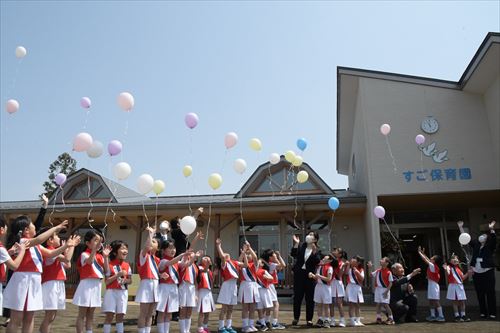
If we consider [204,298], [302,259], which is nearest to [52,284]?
[204,298]

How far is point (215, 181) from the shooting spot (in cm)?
873

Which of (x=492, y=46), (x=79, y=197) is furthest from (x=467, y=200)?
(x=79, y=197)

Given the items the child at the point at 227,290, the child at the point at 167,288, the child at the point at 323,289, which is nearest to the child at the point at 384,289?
the child at the point at 323,289

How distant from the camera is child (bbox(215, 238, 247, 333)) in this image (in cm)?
676

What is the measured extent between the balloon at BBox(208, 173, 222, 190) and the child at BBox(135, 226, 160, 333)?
Result: 304cm

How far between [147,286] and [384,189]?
9.60m

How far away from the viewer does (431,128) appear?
13242 mm

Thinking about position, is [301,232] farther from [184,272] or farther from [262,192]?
[184,272]

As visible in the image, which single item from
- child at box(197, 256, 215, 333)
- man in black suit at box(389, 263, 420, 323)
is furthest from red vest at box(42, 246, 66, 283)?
man in black suit at box(389, 263, 420, 323)

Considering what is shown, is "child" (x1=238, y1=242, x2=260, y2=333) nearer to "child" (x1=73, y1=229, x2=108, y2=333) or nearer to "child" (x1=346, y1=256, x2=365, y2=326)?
"child" (x1=346, y1=256, x2=365, y2=326)

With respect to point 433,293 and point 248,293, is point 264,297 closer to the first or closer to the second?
point 248,293

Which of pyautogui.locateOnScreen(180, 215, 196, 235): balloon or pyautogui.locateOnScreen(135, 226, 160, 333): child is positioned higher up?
pyautogui.locateOnScreen(180, 215, 196, 235): balloon

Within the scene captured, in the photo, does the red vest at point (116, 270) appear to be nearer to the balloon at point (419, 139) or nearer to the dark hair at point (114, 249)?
the dark hair at point (114, 249)

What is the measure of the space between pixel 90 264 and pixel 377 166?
33.8 feet
